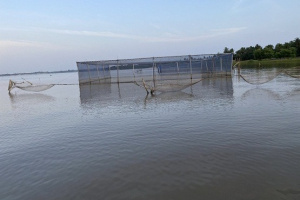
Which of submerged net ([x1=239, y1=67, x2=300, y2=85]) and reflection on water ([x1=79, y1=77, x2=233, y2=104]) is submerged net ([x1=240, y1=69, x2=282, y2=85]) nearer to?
submerged net ([x1=239, y1=67, x2=300, y2=85])

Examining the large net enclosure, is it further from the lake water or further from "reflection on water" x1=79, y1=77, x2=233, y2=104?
the lake water

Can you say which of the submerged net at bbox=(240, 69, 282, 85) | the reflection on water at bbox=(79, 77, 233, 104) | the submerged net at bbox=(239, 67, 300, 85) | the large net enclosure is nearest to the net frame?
the large net enclosure

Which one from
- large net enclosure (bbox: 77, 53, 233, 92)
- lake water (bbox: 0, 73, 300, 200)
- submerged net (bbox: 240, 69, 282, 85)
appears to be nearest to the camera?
lake water (bbox: 0, 73, 300, 200)

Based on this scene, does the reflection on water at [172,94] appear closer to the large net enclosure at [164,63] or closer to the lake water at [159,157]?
the large net enclosure at [164,63]

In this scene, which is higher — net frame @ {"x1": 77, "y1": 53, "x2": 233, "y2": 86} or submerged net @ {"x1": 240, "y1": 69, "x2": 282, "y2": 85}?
net frame @ {"x1": 77, "y1": 53, "x2": 233, "y2": 86}

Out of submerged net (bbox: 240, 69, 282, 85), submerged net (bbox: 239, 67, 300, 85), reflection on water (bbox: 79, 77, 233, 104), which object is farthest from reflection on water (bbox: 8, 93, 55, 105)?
submerged net (bbox: 240, 69, 282, 85)

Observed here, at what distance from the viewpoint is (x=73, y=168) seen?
21.6 feet

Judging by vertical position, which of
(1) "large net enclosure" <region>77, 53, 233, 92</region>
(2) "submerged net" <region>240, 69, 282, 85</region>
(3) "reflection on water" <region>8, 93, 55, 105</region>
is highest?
(1) "large net enclosure" <region>77, 53, 233, 92</region>

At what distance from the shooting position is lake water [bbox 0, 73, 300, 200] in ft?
16.8

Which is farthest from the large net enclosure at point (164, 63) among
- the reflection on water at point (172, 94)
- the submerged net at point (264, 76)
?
the submerged net at point (264, 76)

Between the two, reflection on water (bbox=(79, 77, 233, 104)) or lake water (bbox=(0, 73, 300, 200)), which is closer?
lake water (bbox=(0, 73, 300, 200))

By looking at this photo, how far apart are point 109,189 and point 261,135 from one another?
16.5ft

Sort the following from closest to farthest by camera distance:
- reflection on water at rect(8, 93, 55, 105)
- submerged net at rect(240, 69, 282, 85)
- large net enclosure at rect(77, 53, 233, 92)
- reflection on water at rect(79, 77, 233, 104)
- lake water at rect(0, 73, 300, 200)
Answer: lake water at rect(0, 73, 300, 200) → reflection on water at rect(79, 77, 233, 104) → reflection on water at rect(8, 93, 55, 105) → submerged net at rect(240, 69, 282, 85) → large net enclosure at rect(77, 53, 233, 92)

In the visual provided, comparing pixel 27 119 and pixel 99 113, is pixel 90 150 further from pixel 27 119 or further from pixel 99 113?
pixel 27 119
